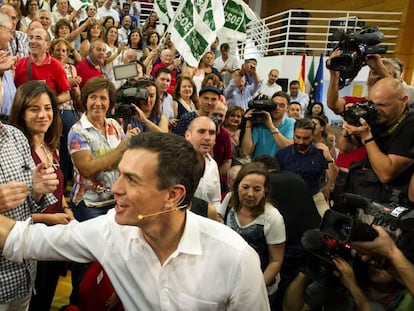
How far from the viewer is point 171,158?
44.1 inches

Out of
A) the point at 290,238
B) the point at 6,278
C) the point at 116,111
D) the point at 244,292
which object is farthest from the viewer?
the point at 116,111

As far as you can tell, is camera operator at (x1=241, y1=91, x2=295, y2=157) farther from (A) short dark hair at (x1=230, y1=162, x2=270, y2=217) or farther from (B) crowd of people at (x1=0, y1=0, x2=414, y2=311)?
(A) short dark hair at (x1=230, y1=162, x2=270, y2=217)

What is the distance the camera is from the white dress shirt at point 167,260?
1152 millimetres

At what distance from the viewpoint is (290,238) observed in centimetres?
219

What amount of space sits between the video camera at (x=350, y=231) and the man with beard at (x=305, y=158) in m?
1.36

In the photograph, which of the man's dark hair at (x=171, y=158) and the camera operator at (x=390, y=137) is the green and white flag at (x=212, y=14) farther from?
the man's dark hair at (x=171, y=158)

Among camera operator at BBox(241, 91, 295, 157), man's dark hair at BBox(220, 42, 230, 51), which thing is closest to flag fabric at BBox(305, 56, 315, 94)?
man's dark hair at BBox(220, 42, 230, 51)

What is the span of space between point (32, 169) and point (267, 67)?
7243 mm

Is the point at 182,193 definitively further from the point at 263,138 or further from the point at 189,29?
the point at 189,29

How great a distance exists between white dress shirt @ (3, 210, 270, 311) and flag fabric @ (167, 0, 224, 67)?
321 centimetres

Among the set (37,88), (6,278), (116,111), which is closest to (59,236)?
(6,278)

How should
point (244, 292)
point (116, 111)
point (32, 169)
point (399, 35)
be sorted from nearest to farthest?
point (244, 292)
point (32, 169)
point (116, 111)
point (399, 35)

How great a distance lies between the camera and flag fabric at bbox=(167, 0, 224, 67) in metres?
4.22

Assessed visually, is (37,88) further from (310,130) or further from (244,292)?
(310,130)
